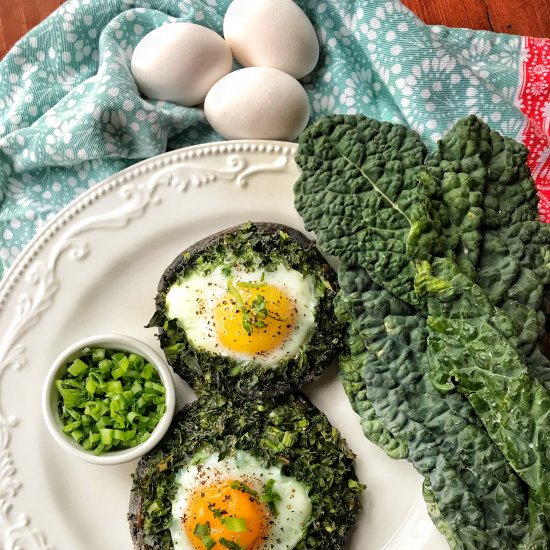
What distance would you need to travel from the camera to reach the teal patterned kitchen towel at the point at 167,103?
9.51 ft

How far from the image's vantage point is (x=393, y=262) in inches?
97.0

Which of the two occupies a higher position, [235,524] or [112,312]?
[112,312]

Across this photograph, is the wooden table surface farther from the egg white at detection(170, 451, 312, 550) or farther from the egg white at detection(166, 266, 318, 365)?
the egg white at detection(170, 451, 312, 550)

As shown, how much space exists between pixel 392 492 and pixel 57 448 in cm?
143

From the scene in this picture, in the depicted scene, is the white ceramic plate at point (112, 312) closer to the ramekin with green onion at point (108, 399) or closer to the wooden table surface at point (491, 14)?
the ramekin with green onion at point (108, 399)

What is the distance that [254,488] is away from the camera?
8.24 ft

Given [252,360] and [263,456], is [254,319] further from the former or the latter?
[263,456]

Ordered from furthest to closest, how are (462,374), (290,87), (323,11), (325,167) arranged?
1. (323,11)
2. (290,87)
3. (325,167)
4. (462,374)

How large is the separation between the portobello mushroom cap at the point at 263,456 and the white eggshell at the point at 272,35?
144 cm

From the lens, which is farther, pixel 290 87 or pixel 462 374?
pixel 290 87

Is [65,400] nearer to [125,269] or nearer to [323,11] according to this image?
[125,269]

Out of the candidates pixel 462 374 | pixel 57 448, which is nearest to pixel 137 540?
pixel 57 448

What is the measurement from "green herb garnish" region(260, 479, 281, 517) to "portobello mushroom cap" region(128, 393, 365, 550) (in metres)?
0.07

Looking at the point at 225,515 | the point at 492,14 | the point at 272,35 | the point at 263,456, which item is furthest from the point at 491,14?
the point at 225,515
